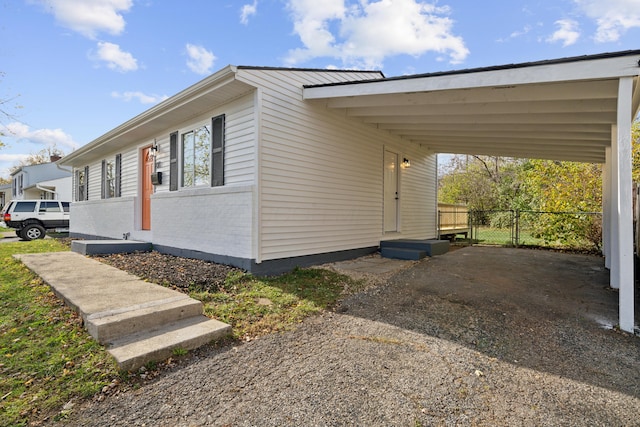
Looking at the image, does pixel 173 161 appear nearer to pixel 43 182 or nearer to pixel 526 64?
pixel 526 64

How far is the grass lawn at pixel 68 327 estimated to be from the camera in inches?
80.6

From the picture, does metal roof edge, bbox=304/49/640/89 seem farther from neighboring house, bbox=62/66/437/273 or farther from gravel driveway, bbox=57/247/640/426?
gravel driveway, bbox=57/247/640/426

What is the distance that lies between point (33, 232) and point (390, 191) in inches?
578

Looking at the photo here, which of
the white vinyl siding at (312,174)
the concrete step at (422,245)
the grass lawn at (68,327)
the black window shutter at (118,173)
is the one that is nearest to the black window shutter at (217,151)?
the white vinyl siding at (312,174)

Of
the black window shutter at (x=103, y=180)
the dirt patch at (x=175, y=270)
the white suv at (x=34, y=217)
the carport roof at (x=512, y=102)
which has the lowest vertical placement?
the dirt patch at (x=175, y=270)

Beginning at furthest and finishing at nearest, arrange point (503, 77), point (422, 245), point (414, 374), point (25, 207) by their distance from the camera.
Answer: point (25, 207) < point (422, 245) < point (503, 77) < point (414, 374)

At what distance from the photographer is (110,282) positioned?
13.7ft

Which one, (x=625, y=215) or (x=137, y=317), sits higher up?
(x=625, y=215)

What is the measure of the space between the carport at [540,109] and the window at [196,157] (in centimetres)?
233

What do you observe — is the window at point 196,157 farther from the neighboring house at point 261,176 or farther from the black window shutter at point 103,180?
the black window shutter at point 103,180

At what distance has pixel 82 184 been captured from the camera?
12531mm

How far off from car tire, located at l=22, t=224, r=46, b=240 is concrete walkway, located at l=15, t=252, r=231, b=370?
11729mm

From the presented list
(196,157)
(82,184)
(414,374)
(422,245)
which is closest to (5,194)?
(82,184)

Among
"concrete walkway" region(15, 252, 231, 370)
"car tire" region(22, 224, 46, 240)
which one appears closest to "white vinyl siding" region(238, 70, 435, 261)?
"concrete walkway" region(15, 252, 231, 370)
